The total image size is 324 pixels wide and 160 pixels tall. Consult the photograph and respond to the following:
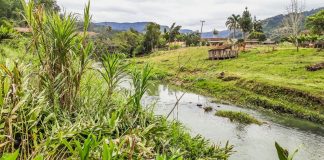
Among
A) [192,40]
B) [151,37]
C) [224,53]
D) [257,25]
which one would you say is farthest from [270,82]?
[257,25]

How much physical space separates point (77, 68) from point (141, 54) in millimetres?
81248

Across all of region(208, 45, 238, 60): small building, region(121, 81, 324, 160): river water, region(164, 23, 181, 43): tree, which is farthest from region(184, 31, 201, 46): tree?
region(121, 81, 324, 160): river water

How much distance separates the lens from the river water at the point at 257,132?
57.5ft

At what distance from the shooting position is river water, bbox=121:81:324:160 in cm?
1752

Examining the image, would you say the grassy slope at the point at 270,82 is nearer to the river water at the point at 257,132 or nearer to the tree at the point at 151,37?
the river water at the point at 257,132

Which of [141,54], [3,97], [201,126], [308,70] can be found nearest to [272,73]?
[308,70]

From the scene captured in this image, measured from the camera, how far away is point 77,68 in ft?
19.1

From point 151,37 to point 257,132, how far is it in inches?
2522

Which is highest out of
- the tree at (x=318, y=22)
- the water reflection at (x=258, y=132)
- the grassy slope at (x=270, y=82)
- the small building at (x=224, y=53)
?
the tree at (x=318, y=22)

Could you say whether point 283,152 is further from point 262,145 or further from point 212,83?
point 212,83

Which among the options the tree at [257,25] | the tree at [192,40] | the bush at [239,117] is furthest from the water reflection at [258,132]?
the tree at [257,25]

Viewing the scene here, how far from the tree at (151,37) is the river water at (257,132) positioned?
55.6 m

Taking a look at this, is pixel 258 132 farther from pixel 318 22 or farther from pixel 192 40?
pixel 192 40

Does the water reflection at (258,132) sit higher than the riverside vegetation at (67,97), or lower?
lower
